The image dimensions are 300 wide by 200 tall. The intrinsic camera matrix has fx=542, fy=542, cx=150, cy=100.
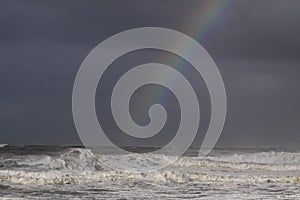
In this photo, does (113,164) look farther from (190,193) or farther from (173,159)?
(190,193)

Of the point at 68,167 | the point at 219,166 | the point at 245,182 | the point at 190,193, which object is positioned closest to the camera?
the point at 190,193

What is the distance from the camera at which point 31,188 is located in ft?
80.3

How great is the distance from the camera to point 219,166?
4028 cm

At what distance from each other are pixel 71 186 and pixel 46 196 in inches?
164

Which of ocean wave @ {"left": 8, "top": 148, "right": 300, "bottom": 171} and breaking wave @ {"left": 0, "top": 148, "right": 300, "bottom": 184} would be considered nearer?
breaking wave @ {"left": 0, "top": 148, "right": 300, "bottom": 184}

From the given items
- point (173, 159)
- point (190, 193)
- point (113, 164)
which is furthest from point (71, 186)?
point (173, 159)

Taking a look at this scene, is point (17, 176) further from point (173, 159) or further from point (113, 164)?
point (173, 159)

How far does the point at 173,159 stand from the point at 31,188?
913 inches

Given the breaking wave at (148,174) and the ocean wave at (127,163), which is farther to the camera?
the ocean wave at (127,163)

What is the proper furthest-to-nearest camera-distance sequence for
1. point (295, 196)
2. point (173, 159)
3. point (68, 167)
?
point (173, 159) < point (68, 167) < point (295, 196)

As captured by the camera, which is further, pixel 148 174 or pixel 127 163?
pixel 127 163

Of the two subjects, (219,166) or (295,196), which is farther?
(219,166)

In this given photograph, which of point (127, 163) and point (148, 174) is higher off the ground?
point (127, 163)

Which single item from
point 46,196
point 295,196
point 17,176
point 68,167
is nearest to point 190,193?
point 295,196
